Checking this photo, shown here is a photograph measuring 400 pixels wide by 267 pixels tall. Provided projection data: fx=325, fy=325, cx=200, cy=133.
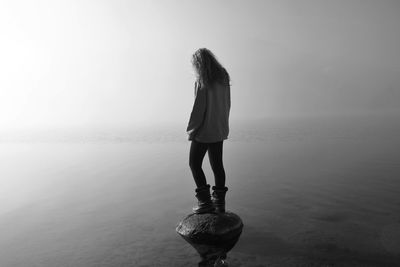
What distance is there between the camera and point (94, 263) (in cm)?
628

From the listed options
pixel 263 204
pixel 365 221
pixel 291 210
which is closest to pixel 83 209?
pixel 263 204

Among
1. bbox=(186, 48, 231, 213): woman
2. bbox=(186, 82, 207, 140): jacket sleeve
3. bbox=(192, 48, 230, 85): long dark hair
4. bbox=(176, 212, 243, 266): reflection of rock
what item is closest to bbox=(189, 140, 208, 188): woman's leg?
bbox=(186, 48, 231, 213): woman

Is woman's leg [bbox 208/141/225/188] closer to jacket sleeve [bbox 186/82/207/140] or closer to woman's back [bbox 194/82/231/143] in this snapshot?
woman's back [bbox 194/82/231/143]

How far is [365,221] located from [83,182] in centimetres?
1224

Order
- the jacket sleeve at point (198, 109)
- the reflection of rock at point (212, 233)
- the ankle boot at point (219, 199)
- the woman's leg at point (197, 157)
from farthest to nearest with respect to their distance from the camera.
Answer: the ankle boot at point (219, 199) → the woman's leg at point (197, 157) → the jacket sleeve at point (198, 109) → the reflection of rock at point (212, 233)

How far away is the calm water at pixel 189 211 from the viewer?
6473mm

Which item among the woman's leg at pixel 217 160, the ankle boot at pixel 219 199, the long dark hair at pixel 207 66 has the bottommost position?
the ankle boot at pixel 219 199

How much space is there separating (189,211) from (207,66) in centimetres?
526

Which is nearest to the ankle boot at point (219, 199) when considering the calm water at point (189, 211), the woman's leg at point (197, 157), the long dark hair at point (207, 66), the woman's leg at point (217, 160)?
the woman's leg at point (217, 160)

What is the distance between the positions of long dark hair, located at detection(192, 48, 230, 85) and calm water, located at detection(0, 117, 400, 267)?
3.45 meters

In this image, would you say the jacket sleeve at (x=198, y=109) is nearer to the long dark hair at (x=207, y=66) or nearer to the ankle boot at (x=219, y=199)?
the long dark hair at (x=207, y=66)

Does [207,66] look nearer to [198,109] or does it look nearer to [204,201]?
[198,109]

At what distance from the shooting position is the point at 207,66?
5930mm

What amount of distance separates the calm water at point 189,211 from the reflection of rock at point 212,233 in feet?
0.98
